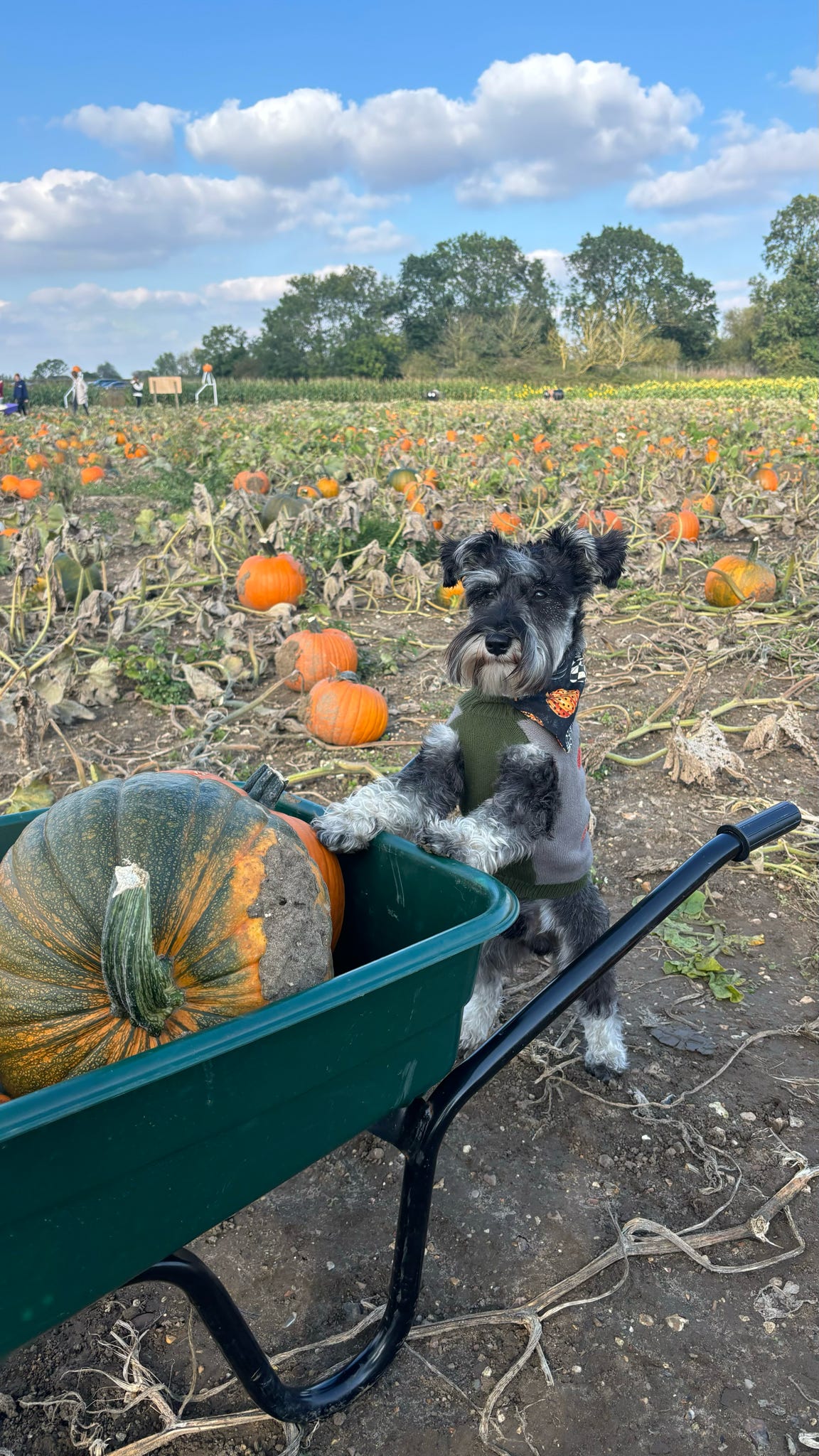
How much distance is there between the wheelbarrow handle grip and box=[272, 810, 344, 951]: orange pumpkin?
88cm

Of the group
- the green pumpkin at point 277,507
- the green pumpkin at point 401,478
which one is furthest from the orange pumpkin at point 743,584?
the green pumpkin at point 401,478

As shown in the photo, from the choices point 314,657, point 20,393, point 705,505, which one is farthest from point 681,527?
point 20,393

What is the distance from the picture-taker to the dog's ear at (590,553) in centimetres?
259

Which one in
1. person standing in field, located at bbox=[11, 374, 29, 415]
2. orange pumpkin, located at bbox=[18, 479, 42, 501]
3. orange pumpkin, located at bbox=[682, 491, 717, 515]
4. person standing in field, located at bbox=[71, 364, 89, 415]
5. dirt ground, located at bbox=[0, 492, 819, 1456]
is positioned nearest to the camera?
dirt ground, located at bbox=[0, 492, 819, 1456]

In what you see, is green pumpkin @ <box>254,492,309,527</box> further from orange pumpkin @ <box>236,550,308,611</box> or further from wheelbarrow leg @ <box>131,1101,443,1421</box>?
wheelbarrow leg @ <box>131,1101,443,1421</box>

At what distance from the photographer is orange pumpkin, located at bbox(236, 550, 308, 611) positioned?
698cm

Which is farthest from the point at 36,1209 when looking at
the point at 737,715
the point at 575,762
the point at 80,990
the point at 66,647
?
the point at 737,715

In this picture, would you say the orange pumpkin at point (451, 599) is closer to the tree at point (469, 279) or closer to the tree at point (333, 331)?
the tree at point (333, 331)

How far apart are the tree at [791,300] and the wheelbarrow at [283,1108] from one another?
6349 centimetres

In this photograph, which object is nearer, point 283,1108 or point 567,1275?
point 283,1108

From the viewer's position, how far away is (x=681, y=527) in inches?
304

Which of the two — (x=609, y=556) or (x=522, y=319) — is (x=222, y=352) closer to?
(x=522, y=319)

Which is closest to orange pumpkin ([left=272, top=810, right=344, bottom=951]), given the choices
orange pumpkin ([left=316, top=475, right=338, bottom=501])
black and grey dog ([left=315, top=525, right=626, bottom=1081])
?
black and grey dog ([left=315, top=525, right=626, bottom=1081])

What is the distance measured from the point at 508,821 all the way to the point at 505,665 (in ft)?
1.40
